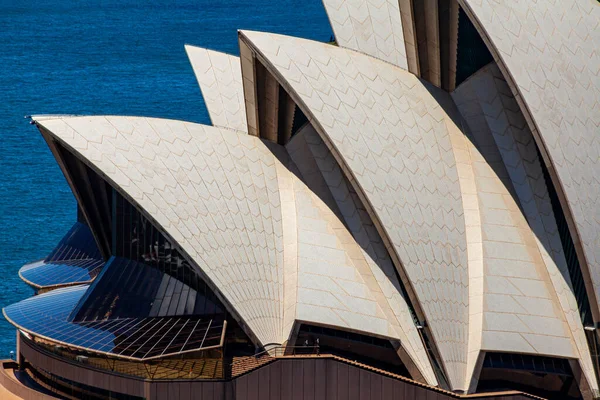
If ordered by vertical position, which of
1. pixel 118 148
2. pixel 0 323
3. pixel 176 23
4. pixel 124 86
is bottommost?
pixel 0 323

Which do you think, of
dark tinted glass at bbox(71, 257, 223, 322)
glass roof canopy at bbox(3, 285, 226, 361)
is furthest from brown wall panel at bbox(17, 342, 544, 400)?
dark tinted glass at bbox(71, 257, 223, 322)

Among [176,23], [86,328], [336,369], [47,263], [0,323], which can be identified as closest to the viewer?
[336,369]

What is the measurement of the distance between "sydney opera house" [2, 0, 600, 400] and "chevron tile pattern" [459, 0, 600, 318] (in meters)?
0.08

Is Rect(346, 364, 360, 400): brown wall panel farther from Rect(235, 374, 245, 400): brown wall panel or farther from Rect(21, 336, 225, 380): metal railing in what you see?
Rect(21, 336, 225, 380): metal railing

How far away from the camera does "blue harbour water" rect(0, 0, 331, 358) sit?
351 ft

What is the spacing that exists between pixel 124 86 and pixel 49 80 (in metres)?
10.2

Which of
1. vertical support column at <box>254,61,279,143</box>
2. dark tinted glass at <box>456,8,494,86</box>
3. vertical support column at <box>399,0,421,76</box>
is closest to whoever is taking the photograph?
dark tinted glass at <box>456,8,494,86</box>

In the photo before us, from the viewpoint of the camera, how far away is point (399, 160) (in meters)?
56.6

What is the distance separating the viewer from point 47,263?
2997 inches

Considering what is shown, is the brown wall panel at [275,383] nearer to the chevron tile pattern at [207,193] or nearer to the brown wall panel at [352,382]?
the chevron tile pattern at [207,193]

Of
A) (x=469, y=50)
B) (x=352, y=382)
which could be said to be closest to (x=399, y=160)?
(x=469, y=50)

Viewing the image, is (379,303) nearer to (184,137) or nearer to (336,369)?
(336,369)

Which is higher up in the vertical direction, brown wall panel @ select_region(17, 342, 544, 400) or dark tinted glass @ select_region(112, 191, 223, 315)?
dark tinted glass @ select_region(112, 191, 223, 315)

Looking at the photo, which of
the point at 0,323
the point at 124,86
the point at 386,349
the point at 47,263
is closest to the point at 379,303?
the point at 386,349
